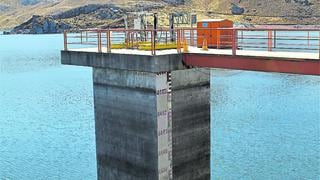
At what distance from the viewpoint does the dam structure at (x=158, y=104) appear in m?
16.5

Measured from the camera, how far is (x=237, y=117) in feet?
127

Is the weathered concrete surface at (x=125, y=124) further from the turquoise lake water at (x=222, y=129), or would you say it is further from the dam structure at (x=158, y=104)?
the turquoise lake water at (x=222, y=129)

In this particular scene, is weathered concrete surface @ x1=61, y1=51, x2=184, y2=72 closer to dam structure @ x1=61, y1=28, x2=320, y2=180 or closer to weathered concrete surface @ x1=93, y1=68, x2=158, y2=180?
dam structure @ x1=61, y1=28, x2=320, y2=180

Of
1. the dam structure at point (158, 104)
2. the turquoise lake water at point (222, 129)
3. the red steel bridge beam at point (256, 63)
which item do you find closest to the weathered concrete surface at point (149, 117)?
the dam structure at point (158, 104)

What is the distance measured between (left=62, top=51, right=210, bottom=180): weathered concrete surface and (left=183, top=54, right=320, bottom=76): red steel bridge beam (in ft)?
2.32

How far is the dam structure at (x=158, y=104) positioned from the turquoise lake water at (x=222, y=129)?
342 inches

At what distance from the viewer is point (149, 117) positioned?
55.0 ft

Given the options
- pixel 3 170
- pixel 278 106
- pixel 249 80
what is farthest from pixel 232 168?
pixel 249 80

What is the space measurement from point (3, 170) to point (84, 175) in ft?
16.5

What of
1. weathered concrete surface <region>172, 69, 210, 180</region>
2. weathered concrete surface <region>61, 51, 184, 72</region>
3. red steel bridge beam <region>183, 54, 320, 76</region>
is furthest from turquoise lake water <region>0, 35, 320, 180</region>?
red steel bridge beam <region>183, 54, 320, 76</region>

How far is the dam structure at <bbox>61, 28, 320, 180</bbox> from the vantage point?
651 inches

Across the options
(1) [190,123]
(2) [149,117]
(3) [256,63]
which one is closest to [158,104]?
(2) [149,117]

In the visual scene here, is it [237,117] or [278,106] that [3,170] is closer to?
[237,117]

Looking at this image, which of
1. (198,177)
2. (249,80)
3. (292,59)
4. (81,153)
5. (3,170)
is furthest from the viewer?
(249,80)
